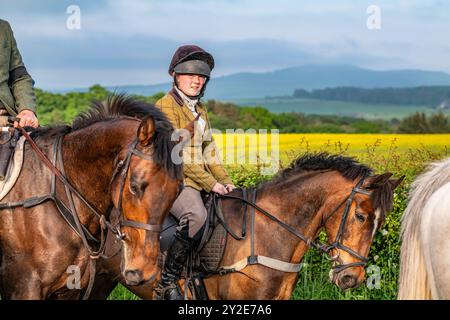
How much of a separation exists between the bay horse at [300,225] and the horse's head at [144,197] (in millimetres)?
1506

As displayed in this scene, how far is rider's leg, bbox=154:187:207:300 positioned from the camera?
23.0 ft

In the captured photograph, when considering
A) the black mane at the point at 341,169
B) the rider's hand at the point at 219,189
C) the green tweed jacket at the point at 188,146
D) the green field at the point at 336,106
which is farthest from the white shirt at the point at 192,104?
the green field at the point at 336,106

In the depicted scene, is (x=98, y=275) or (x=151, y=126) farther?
(x=98, y=275)

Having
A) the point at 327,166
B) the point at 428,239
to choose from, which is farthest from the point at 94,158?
the point at 428,239

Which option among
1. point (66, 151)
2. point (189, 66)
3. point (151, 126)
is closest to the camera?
point (151, 126)

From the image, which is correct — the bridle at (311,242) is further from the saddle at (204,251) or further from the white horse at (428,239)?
the white horse at (428,239)

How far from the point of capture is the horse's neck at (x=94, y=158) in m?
5.90

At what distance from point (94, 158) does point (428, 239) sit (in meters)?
2.62

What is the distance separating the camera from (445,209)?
5895mm

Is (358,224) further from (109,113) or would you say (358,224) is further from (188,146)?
(109,113)

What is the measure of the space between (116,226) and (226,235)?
173 centimetres
